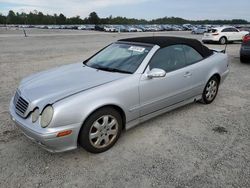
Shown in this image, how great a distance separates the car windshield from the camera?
12.6ft

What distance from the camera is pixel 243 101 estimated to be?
5383 millimetres

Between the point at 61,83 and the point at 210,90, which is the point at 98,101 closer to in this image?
the point at 61,83

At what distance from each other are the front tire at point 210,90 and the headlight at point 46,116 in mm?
3159

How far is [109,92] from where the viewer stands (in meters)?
3.26

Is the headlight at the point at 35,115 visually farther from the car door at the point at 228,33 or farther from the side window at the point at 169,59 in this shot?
the car door at the point at 228,33

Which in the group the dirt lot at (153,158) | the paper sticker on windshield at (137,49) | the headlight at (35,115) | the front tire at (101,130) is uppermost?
the paper sticker on windshield at (137,49)

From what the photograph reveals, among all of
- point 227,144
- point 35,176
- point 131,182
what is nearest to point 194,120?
point 227,144

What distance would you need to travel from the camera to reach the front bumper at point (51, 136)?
112 inches

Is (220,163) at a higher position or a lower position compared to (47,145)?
lower

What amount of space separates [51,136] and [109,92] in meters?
0.92

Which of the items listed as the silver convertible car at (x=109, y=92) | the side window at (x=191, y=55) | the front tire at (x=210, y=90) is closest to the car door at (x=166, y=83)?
the silver convertible car at (x=109, y=92)

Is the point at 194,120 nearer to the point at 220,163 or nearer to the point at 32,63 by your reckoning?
the point at 220,163

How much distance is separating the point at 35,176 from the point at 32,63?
7788 millimetres

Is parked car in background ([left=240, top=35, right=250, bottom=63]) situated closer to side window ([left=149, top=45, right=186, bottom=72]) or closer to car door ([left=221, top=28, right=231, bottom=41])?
side window ([left=149, top=45, right=186, bottom=72])
